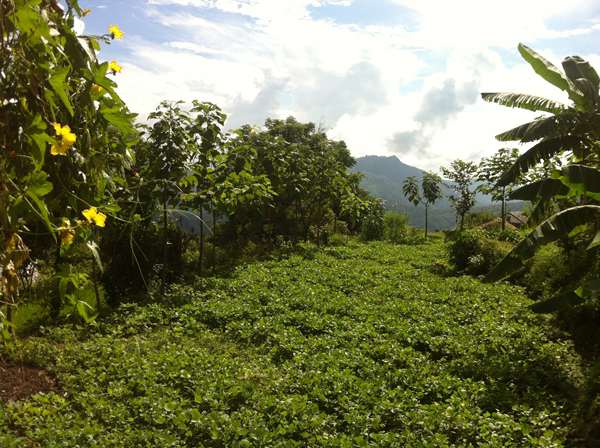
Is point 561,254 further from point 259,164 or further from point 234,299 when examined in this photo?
point 259,164

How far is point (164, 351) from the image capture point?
4676 mm

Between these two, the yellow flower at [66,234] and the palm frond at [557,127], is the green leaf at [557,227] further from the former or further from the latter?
the yellow flower at [66,234]

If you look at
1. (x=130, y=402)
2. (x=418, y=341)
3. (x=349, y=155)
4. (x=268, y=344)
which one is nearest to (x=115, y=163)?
(x=130, y=402)

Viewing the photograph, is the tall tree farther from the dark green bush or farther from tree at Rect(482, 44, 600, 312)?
tree at Rect(482, 44, 600, 312)

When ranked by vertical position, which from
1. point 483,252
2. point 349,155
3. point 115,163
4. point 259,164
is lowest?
point 483,252

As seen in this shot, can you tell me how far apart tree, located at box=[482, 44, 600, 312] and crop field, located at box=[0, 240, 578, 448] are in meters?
1.19

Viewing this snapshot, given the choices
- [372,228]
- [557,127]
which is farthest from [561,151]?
[372,228]

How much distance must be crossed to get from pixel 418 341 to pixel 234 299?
3422mm

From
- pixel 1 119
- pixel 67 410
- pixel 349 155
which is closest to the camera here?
pixel 1 119

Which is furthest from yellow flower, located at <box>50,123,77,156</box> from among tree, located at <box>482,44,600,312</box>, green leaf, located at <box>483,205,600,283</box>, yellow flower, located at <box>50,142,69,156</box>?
green leaf, located at <box>483,205,600,283</box>

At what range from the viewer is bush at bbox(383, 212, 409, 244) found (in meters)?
19.1

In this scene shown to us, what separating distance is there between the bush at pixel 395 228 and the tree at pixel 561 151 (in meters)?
11.2

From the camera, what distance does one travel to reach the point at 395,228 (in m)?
20.2

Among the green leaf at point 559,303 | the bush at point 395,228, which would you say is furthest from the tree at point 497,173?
the green leaf at point 559,303
